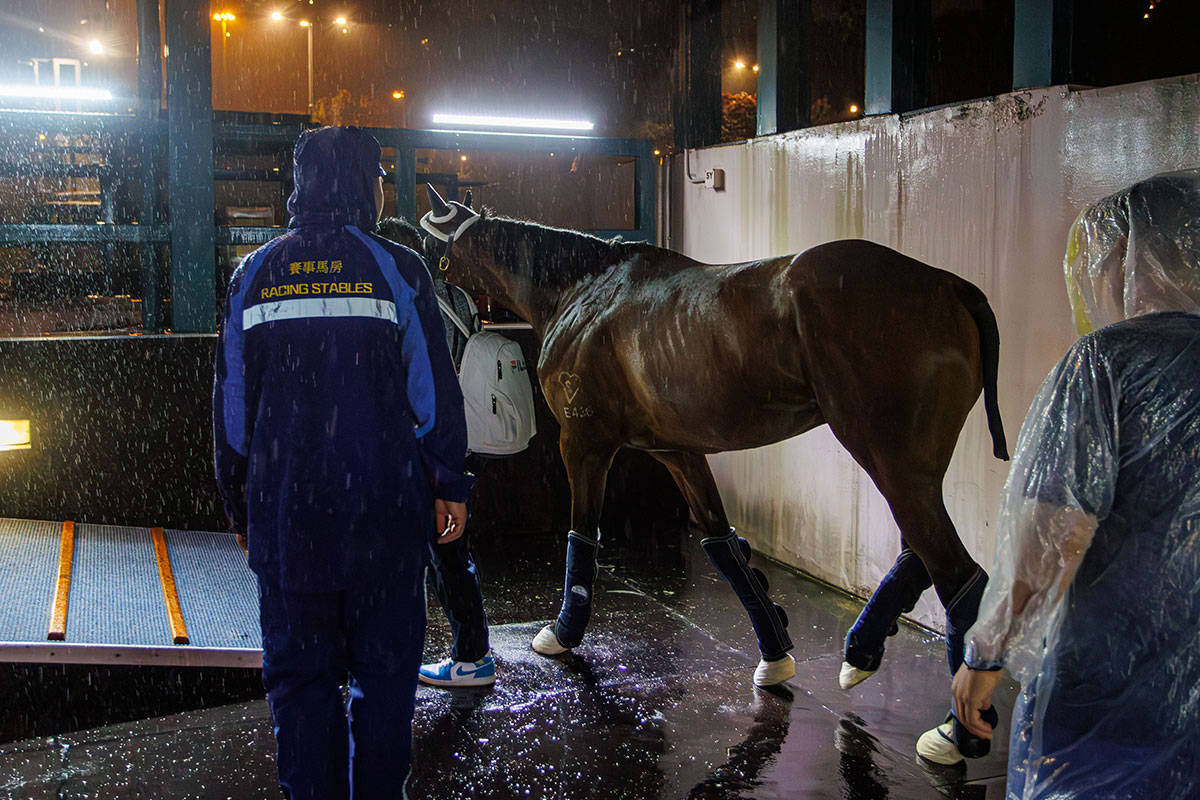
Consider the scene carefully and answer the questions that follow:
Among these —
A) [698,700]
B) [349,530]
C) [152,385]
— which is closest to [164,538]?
[152,385]

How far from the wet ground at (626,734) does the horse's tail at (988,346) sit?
1.04 meters

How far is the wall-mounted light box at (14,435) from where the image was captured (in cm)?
498

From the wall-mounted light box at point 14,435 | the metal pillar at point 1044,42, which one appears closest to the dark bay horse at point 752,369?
the metal pillar at point 1044,42

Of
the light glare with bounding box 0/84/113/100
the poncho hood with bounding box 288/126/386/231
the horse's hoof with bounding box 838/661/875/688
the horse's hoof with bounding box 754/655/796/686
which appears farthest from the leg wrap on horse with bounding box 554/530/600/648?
the light glare with bounding box 0/84/113/100

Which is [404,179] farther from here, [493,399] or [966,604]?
[966,604]

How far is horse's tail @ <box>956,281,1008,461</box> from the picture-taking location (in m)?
3.16

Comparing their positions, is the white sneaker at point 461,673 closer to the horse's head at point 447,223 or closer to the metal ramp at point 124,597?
the metal ramp at point 124,597

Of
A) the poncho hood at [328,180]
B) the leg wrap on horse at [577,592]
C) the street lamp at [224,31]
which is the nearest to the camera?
the poncho hood at [328,180]

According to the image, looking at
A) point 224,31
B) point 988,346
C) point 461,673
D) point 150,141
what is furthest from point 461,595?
point 224,31

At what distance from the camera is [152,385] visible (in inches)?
208

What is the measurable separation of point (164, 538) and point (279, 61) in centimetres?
1063

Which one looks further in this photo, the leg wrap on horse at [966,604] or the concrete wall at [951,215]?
the concrete wall at [951,215]

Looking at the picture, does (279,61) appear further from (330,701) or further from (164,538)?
(330,701)

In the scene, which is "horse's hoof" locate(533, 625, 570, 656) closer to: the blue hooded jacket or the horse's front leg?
the horse's front leg
